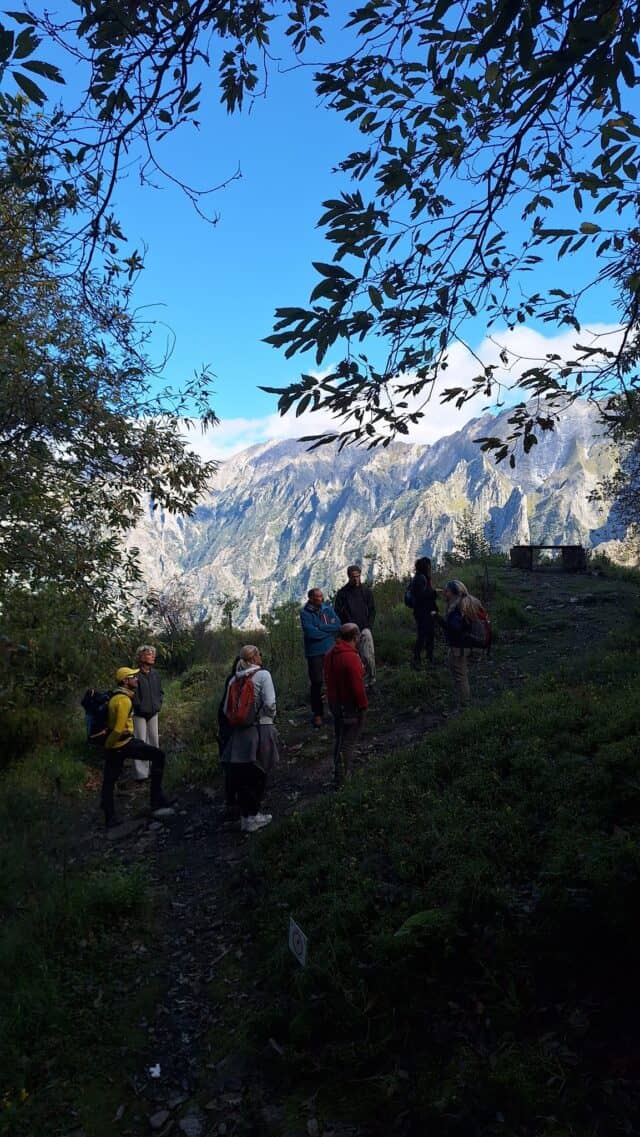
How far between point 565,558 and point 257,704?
1977cm

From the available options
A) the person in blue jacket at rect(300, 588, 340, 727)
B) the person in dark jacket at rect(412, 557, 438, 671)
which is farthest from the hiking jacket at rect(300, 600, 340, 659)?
the person in dark jacket at rect(412, 557, 438, 671)

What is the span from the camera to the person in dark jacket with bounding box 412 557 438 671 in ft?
44.7

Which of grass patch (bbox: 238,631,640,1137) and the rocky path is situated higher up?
grass patch (bbox: 238,631,640,1137)

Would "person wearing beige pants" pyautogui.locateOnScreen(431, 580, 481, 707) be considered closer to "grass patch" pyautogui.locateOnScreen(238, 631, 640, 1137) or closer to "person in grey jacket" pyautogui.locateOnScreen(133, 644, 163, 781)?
"grass patch" pyautogui.locateOnScreen(238, 631, 640, 1137)

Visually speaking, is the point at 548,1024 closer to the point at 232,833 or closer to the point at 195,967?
the point at 195,967

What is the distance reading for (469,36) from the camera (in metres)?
4.34

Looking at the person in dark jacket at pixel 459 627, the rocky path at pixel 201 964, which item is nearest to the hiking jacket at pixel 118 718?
the rocky path at pixel 201 964

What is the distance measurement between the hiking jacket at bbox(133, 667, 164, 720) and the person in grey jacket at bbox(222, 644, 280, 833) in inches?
92.1

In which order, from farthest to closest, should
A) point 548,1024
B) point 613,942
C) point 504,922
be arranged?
1. point 504,922
2. point 613,942
3. point 548,1024

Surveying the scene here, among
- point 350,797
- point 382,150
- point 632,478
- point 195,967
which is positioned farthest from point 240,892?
point 632,478

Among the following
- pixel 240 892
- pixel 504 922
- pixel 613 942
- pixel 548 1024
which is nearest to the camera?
pixel 548 1024

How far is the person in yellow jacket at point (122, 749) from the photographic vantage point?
31.0 feet

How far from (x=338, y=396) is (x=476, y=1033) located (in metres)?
4.30

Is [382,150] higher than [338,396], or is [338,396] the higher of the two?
[382,150]
